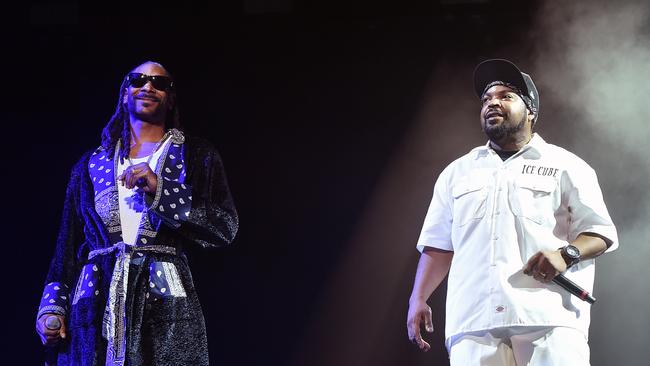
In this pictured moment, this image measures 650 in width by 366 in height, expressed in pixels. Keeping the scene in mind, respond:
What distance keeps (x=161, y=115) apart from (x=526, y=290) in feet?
4.99

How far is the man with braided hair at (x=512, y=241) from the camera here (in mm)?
2684

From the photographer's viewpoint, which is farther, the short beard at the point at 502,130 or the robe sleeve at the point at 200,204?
the short beard at the point at 502,130

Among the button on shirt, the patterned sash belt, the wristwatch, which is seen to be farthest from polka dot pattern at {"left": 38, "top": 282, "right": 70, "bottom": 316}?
the wristwatch

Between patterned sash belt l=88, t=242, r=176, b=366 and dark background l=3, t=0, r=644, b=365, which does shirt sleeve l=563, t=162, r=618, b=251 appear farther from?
dark background l=3, t=0, r=644, b=365

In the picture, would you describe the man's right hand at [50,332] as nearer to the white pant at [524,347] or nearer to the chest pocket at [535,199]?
the white pant at [524,347]

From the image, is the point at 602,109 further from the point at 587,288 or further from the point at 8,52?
the point at 8,52

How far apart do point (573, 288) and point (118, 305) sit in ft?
4.89

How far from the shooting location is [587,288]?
110 inches

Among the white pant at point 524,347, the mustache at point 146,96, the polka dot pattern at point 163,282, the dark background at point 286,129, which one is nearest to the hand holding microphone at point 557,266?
the white pant at point 524,347

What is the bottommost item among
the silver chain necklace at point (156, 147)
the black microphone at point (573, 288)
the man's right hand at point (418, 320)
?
the man's right hand at point (418, 320)

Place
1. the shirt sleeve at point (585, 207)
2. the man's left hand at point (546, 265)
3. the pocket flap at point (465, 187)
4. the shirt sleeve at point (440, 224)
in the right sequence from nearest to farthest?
1. the man's left hand at point (546, 265)
2. the shirt sleeve at point (585, 207)
3. the pocket flap at point (465, 187)
4. the shirt sleeve at point (440, 224)

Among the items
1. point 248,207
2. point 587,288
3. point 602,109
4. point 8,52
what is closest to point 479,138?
point 602,109

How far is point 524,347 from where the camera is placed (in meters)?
2.69

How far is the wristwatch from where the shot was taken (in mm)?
2658
